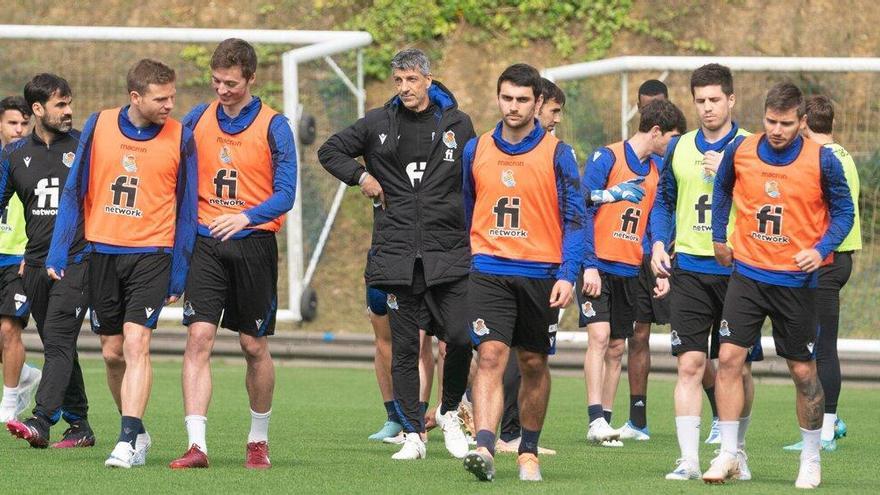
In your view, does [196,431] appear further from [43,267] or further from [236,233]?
[43,267]

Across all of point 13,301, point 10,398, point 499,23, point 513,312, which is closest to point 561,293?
point 513,312

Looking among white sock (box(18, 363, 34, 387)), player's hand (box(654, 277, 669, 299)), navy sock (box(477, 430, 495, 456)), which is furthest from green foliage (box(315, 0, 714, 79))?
navy sock (box(477, 430, 495, 456))

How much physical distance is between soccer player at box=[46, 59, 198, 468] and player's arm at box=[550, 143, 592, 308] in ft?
6.61

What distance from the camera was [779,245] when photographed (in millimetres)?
9109

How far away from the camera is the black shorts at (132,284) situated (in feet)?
31.0

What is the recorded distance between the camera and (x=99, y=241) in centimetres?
949

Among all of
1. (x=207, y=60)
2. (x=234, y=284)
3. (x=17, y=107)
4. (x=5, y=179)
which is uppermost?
(x=207, y=60)

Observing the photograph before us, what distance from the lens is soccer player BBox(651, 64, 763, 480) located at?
30.9 ft

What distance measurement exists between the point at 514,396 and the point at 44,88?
358 cm

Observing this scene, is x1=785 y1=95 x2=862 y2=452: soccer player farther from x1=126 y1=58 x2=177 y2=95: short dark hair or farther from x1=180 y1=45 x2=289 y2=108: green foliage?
x1=180 y1=45 x2=289 y2=108: green foliage

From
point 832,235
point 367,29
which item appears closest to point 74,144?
point 832,235

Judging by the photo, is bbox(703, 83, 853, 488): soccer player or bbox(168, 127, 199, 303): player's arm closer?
bbox(703, 83, 853, 488): soccer player

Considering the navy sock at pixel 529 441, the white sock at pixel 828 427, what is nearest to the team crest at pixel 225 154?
the navy sock at pixel 529 441

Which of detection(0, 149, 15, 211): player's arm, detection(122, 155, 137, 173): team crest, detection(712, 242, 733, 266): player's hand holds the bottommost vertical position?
detection(712, 242, 733, 266): player's hand
